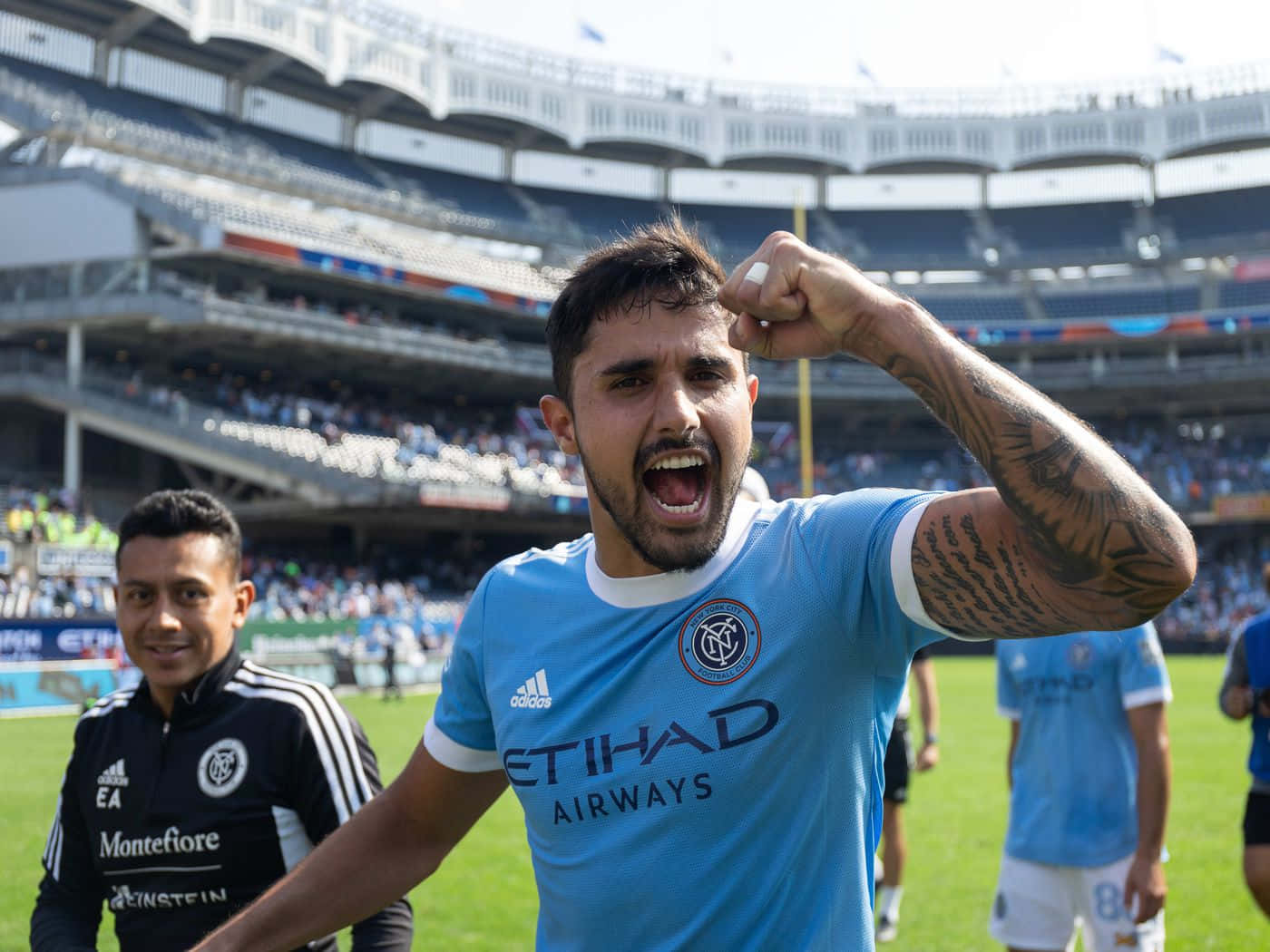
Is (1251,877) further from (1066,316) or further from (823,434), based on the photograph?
(1066,316)

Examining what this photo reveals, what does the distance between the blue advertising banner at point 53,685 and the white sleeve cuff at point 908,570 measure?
19.4m

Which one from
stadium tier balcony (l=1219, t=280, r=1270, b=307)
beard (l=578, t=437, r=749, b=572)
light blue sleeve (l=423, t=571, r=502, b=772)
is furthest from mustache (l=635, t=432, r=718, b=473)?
stadium tier balcony (l=1219, t=280, r=1270, b=307)

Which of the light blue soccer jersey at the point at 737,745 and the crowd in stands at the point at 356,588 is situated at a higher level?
the light blue soccer jersey at the point at 737,745

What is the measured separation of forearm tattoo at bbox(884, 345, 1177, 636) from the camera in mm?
1726

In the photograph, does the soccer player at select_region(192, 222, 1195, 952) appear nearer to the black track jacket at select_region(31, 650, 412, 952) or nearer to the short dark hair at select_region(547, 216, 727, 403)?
the short dark hair at select_region(547, 216, 727, 403)

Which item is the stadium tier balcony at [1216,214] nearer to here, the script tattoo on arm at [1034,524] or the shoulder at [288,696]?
Answer: the shoulder at [288,696]

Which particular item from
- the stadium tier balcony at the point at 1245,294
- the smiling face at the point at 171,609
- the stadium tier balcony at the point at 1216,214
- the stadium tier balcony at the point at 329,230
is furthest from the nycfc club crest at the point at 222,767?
the stadium tier balcony at the point at 1216,214

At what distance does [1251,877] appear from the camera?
5.43 meters

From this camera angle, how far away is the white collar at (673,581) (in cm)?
221

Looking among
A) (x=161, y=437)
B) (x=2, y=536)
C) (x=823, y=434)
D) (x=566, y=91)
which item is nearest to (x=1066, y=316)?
(x=823, y=434)

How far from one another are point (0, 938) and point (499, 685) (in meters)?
6.01

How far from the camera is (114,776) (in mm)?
3416

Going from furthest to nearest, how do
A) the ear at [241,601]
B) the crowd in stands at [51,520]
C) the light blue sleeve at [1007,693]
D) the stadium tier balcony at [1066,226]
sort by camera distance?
the stadium tier balcony at [1066,226]
the crowd in stands at [51,520]
the light blue sleeve at [1007,693]
the ear at [241,601]

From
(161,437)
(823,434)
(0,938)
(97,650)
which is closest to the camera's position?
(0,938)
